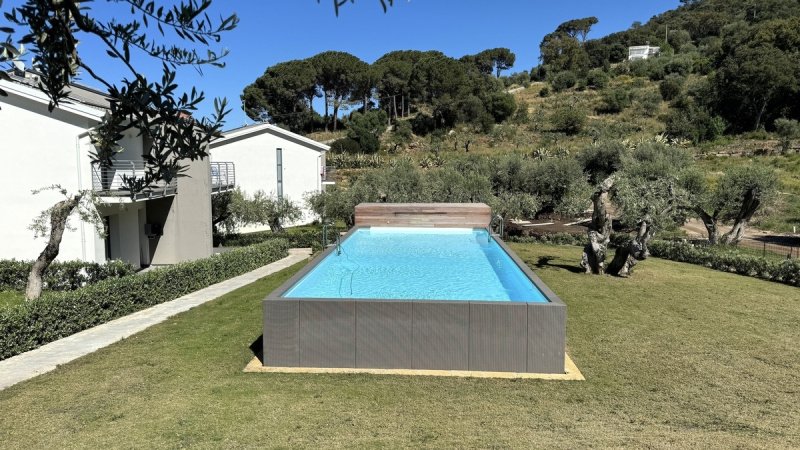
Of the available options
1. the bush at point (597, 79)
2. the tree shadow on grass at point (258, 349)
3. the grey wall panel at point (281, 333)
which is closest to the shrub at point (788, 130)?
the bush at point (597, 79)

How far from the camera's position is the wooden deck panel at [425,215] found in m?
23.0

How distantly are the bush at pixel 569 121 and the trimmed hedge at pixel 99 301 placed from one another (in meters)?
51.1

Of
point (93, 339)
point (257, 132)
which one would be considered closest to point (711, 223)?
point (93, 339)

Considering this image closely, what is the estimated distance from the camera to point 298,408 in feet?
24.2

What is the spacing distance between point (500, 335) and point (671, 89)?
229 ft

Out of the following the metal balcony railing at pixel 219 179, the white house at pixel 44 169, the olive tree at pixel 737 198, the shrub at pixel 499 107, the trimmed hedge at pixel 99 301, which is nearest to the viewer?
the trimmed hedge at pixel 99 301

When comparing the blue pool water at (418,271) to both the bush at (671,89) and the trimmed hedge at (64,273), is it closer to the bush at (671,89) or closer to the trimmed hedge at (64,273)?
the trimmed hedge at (64,273)

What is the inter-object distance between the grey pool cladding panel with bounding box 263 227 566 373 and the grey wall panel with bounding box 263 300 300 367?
0.7 inches

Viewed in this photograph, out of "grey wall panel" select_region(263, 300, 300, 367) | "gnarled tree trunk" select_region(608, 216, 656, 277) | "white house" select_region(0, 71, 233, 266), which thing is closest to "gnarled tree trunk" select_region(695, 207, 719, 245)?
"gnarled tree trunk" select_region(608, 216, 656, 277)

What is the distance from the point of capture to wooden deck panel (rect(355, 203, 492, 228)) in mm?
22953

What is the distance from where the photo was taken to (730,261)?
65.2 feet

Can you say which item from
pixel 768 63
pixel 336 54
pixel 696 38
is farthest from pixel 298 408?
pixel 696 38

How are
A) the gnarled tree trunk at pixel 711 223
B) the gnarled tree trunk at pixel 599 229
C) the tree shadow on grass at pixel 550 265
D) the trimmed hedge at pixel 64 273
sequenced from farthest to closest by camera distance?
the gnarled tree trunk at pixel 711 223
the tree shadow on grass at pixel 550 265
the gnarled tree trunk at pixel 599 229
the trimmed hedge at pixel 64 273

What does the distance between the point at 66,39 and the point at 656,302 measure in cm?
1469
